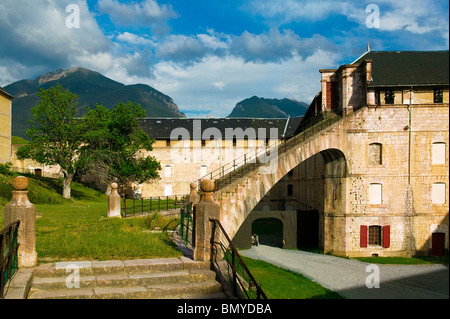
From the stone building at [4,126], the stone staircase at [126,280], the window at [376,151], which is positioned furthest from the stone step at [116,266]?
the stone building at [4,126]

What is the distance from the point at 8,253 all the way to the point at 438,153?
25.4 metres

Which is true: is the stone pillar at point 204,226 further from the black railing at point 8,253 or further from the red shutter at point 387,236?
the red shutter at point 387,236

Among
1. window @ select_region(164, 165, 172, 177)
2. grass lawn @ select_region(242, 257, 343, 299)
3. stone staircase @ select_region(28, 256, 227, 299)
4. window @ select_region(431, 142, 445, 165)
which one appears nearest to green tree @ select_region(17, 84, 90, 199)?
window @ select_region(164, 165, 172, 177)

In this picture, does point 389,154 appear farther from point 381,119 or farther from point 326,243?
point 326,243

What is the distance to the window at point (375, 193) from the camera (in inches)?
981

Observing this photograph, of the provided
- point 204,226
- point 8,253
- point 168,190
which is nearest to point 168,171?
point 168,190

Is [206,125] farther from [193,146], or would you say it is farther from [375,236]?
[375,236]

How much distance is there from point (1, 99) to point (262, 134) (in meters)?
31.6

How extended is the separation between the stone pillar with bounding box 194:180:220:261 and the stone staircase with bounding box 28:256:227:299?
9.7 inches

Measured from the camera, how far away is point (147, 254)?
8977 mm

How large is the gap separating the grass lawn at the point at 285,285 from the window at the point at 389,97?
13.2m

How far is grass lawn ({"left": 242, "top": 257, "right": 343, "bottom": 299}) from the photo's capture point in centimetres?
1612

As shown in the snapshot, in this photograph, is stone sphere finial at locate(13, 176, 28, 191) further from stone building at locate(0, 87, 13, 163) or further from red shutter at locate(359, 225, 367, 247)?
stone building at locate(0, 87, 13, 163)
